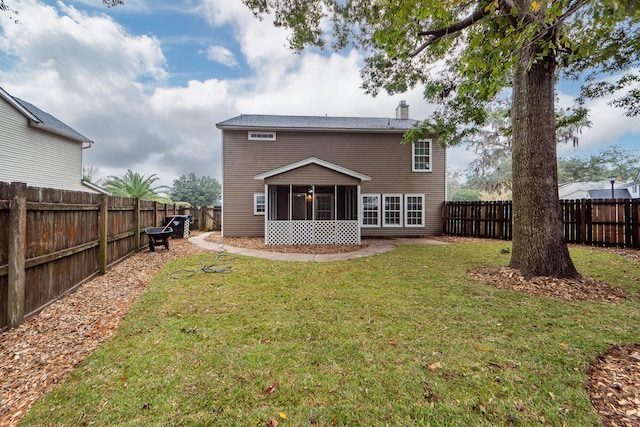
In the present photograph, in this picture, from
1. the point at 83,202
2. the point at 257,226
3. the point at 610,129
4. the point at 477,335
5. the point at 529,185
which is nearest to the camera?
the point at 477,335

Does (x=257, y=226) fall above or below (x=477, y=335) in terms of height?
above

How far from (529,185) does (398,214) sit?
8.26 meters

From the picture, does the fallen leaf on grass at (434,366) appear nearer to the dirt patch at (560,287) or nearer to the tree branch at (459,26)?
the dirt patch at (560,287)

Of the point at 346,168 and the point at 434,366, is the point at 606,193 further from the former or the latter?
the point at 434,366

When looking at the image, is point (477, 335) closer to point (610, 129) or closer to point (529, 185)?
point (529, 185)

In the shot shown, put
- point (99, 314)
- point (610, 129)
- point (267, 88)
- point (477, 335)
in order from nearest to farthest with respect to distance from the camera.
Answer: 1. point (477, 335)
2. point (99, 314)
3. point (267, 88)
4. point (610, 129)

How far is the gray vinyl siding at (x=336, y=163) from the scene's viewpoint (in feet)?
40.9

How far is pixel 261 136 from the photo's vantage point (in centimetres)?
1259

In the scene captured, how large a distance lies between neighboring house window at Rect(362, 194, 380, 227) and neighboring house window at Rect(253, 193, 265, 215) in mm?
5310

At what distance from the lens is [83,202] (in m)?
4.68

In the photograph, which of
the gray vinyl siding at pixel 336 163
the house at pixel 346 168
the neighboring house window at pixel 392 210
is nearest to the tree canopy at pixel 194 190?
the house at pixel 346 168

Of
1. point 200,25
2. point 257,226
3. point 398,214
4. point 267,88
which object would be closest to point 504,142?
point 398,214

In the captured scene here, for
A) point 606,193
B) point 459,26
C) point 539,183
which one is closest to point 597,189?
point 606,193

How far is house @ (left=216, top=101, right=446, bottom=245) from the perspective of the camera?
1247 centimetres
